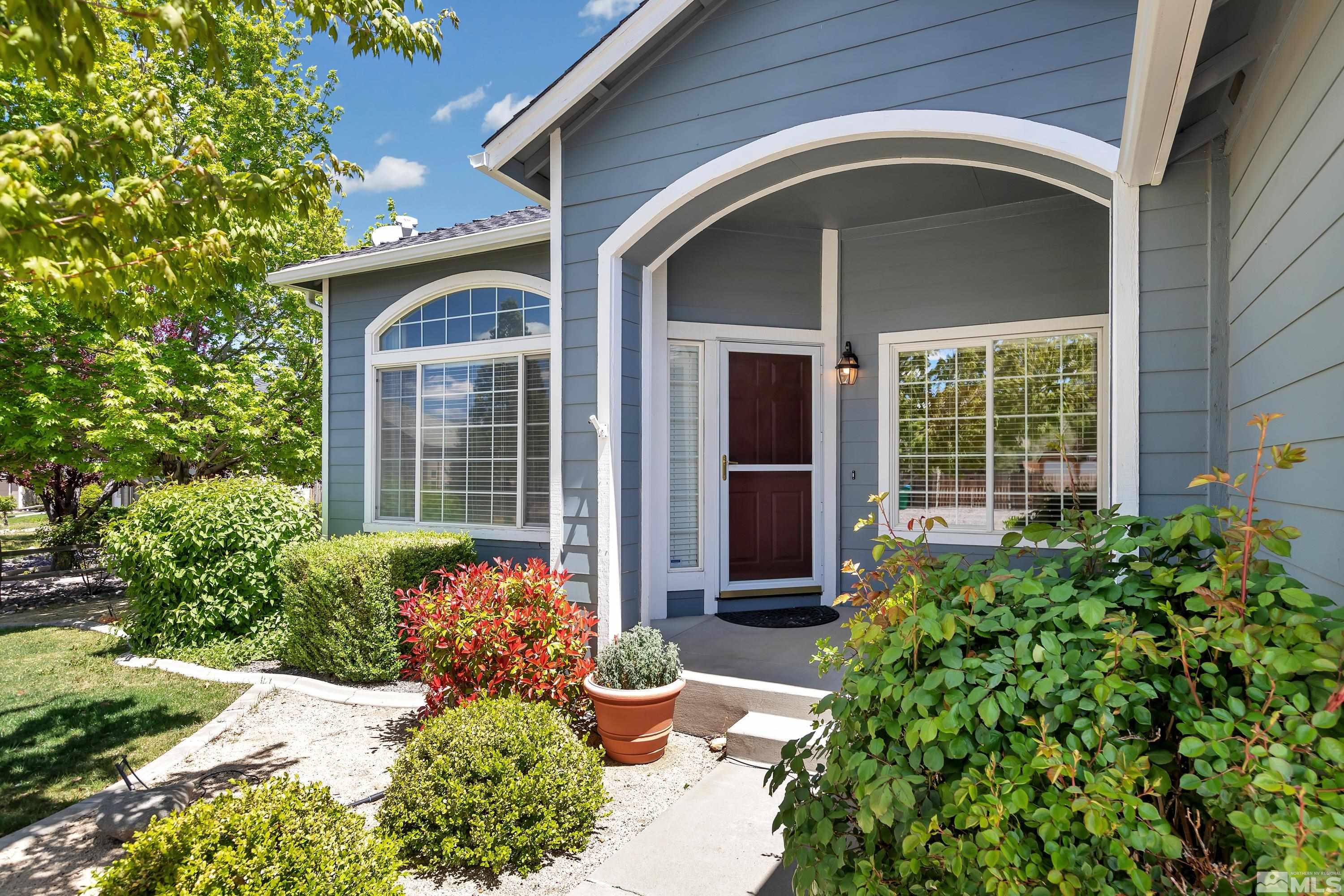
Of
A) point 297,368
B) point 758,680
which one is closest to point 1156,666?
point 758,680

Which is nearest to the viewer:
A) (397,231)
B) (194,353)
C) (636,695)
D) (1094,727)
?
(1094,727)

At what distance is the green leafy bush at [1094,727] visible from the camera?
1198 mm

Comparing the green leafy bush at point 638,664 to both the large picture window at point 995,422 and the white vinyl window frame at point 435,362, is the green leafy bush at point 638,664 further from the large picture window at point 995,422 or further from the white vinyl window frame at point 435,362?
the large picture window at point 995,422

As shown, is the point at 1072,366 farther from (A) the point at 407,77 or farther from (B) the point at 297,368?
(A) the point at 407,77

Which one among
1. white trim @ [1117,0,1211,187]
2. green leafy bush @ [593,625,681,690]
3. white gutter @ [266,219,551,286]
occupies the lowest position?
green leafy bush @ [593,625,681,690]

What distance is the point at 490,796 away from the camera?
289 cm

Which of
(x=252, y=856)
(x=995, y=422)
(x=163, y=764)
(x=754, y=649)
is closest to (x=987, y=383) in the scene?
(x=995, y=422)

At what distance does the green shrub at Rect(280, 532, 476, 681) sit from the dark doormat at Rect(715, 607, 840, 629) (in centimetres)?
240

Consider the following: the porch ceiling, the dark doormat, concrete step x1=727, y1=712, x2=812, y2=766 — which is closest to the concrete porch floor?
the dark doormat

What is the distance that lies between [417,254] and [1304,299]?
6.14m

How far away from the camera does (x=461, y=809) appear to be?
9.39 feet

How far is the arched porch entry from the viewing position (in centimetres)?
310

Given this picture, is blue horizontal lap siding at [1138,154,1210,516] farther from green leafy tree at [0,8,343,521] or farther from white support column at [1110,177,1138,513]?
green leafy tree at [0,8,343,521]

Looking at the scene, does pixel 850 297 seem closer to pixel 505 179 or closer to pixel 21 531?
pixel 505 179
